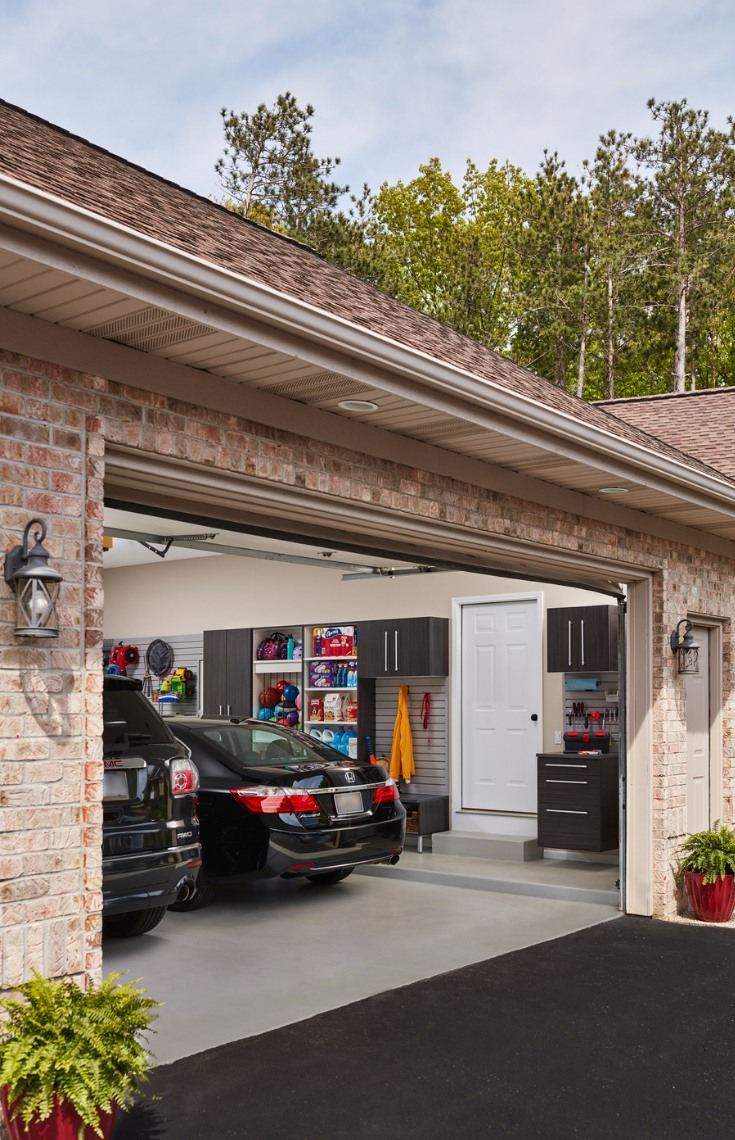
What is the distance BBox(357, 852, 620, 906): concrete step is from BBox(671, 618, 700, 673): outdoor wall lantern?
192cm

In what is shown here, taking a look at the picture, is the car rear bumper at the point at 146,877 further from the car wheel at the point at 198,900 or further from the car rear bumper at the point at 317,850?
the car wheel at the point at 198,900

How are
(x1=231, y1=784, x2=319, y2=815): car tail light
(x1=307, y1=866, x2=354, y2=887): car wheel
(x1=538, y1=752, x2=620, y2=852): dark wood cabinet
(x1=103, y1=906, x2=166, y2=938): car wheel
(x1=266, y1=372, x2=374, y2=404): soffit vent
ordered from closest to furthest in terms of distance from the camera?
(x1=266, y1=372, x2=374, y2=404): soffit vent < (x1=103, y1=906, x2=166, y2=938): car wheel < (x1=231, y1=784, x2=319, y2=815): car tail light < (x1=307, y1=866, x2=354, y2=887): car wheel < (x1=538, y1=752, x2=620, y2=852): dark wood cabinet

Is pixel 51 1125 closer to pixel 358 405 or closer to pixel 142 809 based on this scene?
pixel 142 809

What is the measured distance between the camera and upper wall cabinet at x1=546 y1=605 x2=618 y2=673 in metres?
9.82

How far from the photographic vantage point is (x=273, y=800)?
25.0 ft

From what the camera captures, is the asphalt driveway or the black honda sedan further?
the black honda sedan

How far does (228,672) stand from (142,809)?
738cm

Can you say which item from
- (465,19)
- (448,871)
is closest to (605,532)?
(448,871)

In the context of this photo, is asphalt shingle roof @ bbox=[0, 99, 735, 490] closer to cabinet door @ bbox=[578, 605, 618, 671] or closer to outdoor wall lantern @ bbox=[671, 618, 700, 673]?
outdoor wall lantern @ bbox=[671, 618, 700, 673]

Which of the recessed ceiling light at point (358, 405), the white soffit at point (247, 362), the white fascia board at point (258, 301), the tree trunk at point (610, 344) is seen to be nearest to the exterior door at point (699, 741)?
the white soffit at point (247, 362)

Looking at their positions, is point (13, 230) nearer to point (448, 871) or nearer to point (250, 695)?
point (448, 871)

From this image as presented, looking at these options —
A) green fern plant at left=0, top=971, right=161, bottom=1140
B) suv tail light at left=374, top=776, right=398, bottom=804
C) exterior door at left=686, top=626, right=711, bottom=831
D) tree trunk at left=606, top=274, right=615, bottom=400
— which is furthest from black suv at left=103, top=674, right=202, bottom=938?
tree trunk at left=606, top=274, right=615, bottom=400

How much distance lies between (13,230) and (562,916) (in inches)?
255

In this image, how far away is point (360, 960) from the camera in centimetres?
654
